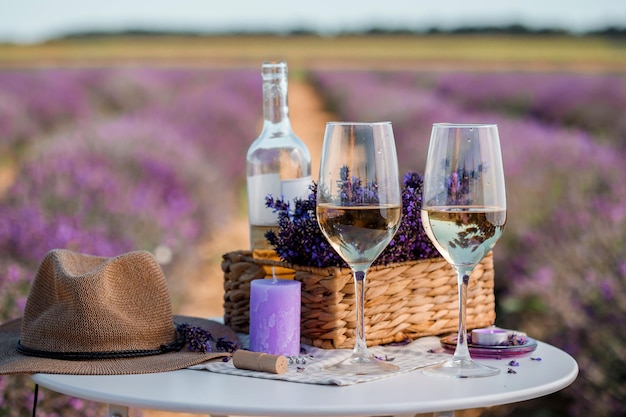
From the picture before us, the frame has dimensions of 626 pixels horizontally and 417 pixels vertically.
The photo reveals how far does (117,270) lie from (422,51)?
52.8 m

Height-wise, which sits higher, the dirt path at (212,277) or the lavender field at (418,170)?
the lavender field at (418,170)

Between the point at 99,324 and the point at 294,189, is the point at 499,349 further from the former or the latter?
the point at 99,324

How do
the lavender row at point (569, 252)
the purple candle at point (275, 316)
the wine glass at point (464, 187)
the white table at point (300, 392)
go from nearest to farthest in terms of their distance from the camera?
1. the white table at point (300, 392)
2. the wine glass at point (464, 187)
3. the purple candle at point (275, 316)
4. the lavender row at point (569, 252)

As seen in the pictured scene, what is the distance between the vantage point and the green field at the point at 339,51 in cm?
4603

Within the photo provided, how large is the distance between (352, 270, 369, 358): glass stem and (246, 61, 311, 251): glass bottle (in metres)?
0.50

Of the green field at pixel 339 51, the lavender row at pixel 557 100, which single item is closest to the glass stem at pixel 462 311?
the lavender row at pixel 557 100

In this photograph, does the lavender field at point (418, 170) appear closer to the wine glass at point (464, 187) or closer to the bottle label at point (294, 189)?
the bottle label at point (294, 189)

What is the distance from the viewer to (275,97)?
2439mm

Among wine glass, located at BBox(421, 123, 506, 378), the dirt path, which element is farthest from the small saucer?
the dirt path

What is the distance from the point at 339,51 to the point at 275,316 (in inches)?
2250

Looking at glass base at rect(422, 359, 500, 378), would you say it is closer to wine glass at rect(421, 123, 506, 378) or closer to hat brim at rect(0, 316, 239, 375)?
wine glass at rect(421, 123, 506, 378)

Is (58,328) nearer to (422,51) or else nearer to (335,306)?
(335,306)

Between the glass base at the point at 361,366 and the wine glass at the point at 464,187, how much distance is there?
0.29m

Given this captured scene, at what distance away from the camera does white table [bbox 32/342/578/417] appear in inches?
67.4
